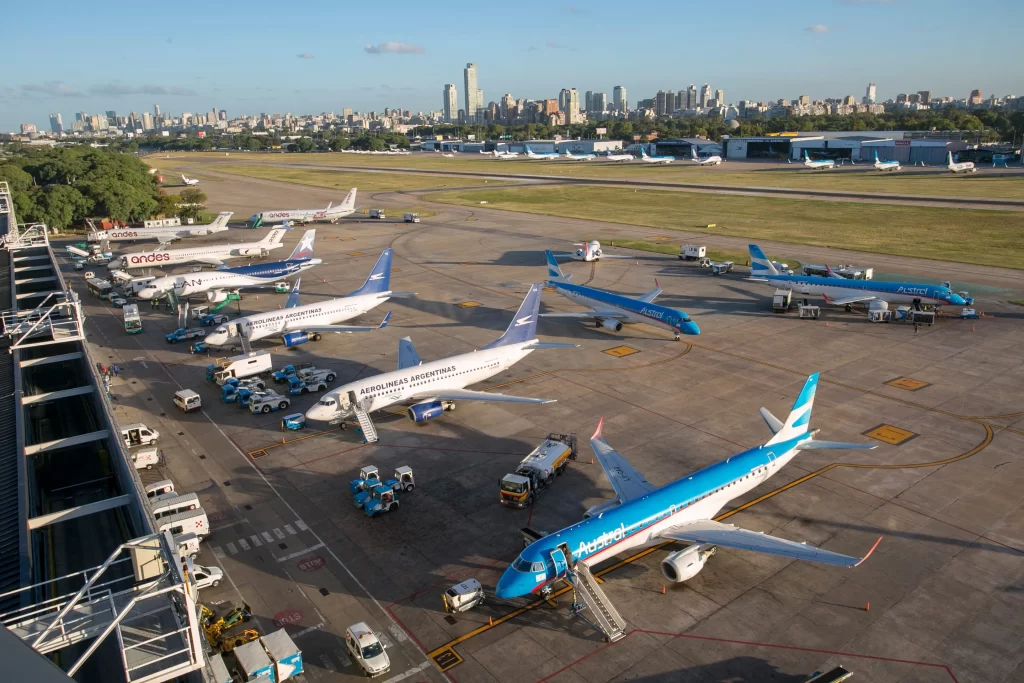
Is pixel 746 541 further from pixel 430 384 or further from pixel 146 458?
pixel 146 458

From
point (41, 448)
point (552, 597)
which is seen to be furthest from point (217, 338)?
point (552, 597)

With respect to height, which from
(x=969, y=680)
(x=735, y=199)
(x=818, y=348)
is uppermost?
(x=735, y=199)

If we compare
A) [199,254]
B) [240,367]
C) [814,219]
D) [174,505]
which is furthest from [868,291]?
[199,254]

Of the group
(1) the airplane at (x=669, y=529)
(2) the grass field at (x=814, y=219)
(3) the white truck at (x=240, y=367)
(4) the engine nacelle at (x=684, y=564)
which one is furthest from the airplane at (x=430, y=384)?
(2) the grass field at (x=814, y=219)

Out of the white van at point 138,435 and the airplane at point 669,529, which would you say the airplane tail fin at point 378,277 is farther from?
the airplane at point 669,529

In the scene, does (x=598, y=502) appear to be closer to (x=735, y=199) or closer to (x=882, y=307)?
(x=882, y=307)
